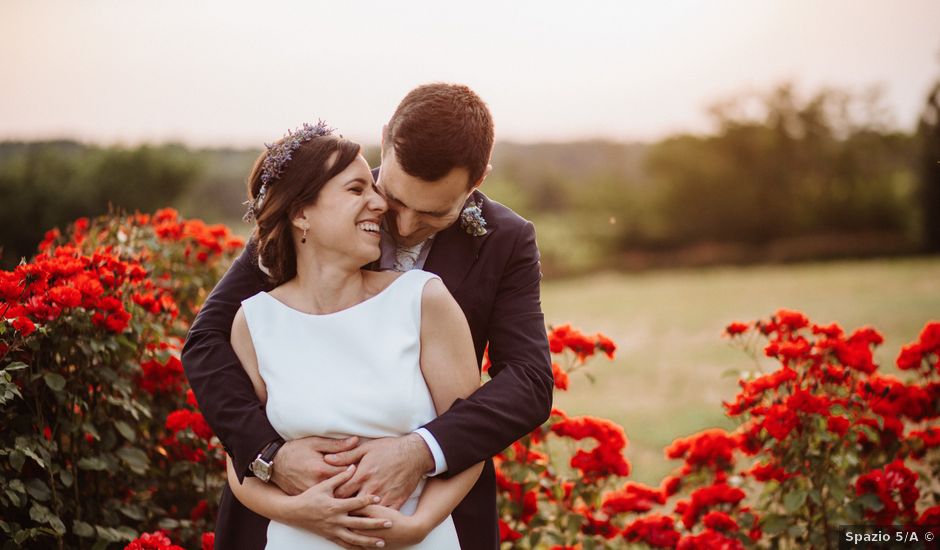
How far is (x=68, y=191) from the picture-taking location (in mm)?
13133

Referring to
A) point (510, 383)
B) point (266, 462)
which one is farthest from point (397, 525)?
point (510, 383)

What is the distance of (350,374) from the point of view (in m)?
2.51

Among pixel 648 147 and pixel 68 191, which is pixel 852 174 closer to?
pixel 648 147

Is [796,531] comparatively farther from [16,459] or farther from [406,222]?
[16,459]

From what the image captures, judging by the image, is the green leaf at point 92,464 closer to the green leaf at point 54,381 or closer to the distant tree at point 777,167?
the green leaf at point 54,381

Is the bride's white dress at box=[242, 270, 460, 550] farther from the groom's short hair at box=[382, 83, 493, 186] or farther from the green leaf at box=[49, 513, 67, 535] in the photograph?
the green leaf at box=[49, 513, 67, 535]

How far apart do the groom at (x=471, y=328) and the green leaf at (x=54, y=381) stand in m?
0.56

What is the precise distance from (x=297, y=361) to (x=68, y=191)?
12143 mm

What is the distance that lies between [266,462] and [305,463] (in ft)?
0.43

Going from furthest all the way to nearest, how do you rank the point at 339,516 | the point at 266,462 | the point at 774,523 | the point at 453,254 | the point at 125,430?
the point at 774,523 < the point at 125,430 < the point at 453,254 < the point at 266,462 < the point at 339,516

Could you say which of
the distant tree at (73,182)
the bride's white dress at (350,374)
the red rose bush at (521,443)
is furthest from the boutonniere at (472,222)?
the distant tree at (73,182)

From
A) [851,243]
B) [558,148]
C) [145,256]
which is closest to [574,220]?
[558,148]

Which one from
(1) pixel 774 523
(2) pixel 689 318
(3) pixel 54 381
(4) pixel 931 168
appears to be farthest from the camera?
(4) pixel 931 168

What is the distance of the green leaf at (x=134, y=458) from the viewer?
10.6 ft
